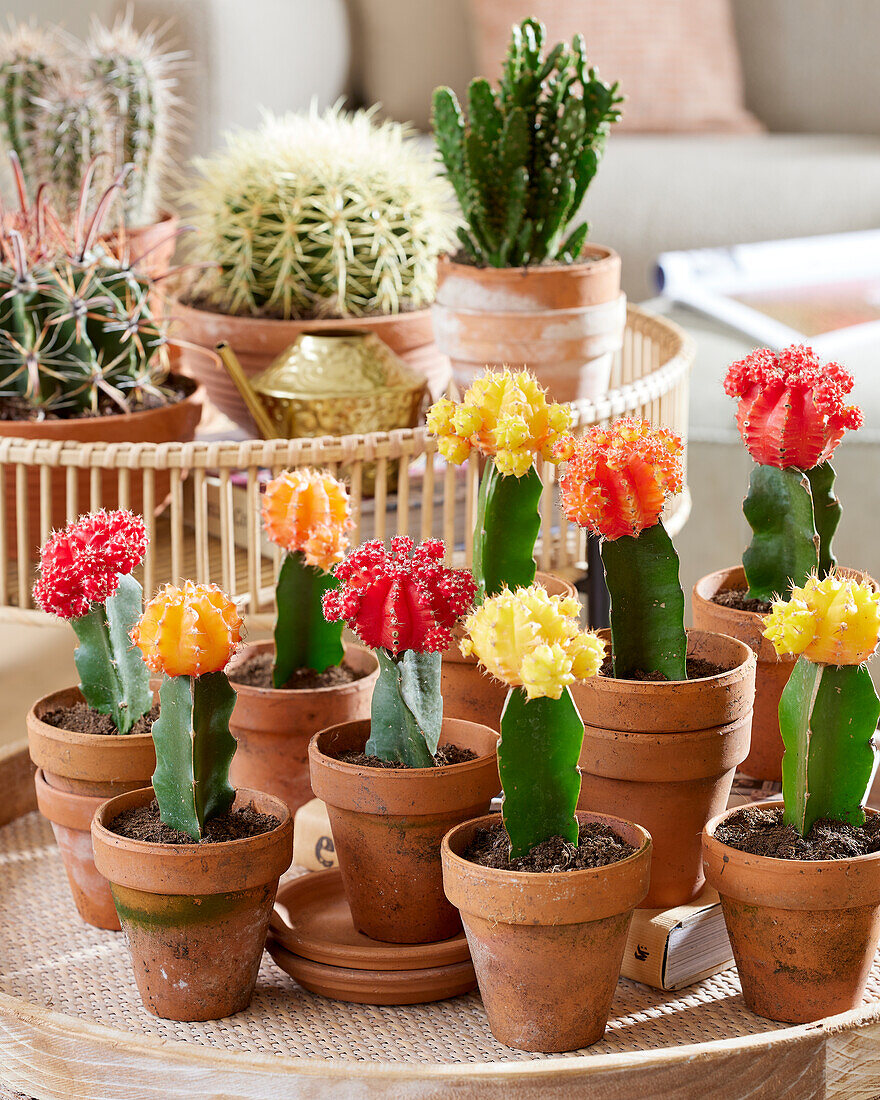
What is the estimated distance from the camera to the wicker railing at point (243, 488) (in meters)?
1.12

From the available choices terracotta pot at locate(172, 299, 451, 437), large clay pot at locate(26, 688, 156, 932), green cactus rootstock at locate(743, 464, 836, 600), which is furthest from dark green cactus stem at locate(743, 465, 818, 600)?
terracotta pot at locate(172, 299, 451, 437)

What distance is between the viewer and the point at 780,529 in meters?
0.90

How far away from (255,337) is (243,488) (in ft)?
0.70

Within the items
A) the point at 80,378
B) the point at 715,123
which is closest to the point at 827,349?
the point at 715,123

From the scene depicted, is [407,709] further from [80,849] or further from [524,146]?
[524,146]

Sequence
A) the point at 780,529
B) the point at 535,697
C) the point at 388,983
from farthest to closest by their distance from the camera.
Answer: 1. the point at 780,529
2. the point at 388,983
3. the point at 535,697

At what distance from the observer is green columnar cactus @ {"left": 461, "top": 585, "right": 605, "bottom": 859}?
652mm

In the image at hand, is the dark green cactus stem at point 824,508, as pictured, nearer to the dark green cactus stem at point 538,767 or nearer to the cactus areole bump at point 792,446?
the cactus areole bump at point 792,446

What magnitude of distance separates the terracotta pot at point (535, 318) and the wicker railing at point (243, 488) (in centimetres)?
9

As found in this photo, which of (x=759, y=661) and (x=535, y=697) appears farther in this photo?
(x=759, y=661)

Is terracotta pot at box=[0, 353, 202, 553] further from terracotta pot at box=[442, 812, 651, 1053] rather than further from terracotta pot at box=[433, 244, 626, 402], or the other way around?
terracotta pot at box=[442, 812, 651, 1053]

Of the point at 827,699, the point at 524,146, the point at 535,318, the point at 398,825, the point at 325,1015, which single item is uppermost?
the point at 524,146

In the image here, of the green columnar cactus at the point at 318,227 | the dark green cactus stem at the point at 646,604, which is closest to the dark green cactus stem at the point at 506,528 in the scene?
the dark green cactus stem at the point at 646,604

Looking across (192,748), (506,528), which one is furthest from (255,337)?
(192,748)
